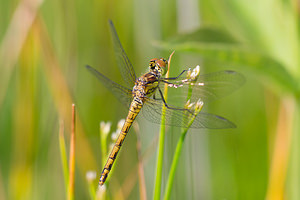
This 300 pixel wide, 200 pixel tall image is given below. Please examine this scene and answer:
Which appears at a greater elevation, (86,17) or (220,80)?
(86,17)

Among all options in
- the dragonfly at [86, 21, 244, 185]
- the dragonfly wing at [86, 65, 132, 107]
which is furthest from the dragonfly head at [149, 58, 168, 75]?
A: the dragonfly wing at [86, 65, 132, 107]

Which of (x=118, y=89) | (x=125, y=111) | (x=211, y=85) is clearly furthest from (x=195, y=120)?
(x=125, y=111)

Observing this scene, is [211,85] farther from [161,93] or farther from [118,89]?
[118,89]

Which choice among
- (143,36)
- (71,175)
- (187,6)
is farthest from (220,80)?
(143,36)

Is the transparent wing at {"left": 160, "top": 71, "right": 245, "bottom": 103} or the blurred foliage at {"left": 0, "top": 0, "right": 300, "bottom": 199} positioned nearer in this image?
the transparent wing at {"left": 160, "top": 71, "right": 245, "bottom": 103}

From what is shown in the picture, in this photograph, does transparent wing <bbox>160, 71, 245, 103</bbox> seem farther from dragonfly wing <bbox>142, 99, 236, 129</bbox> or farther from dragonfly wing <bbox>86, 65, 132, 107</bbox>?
dragonfly wing <bbox>86, 65, 132, 107</bbox>

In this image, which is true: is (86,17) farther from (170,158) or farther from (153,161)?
(170,158)

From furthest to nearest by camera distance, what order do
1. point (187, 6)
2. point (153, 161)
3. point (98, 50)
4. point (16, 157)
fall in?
point (98, 50)
point (187, 6)
point (16, 157)
point (153, 161)

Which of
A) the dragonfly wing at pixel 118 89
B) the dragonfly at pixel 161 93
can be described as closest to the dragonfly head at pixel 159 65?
the dragonfly at pixel 161 93
